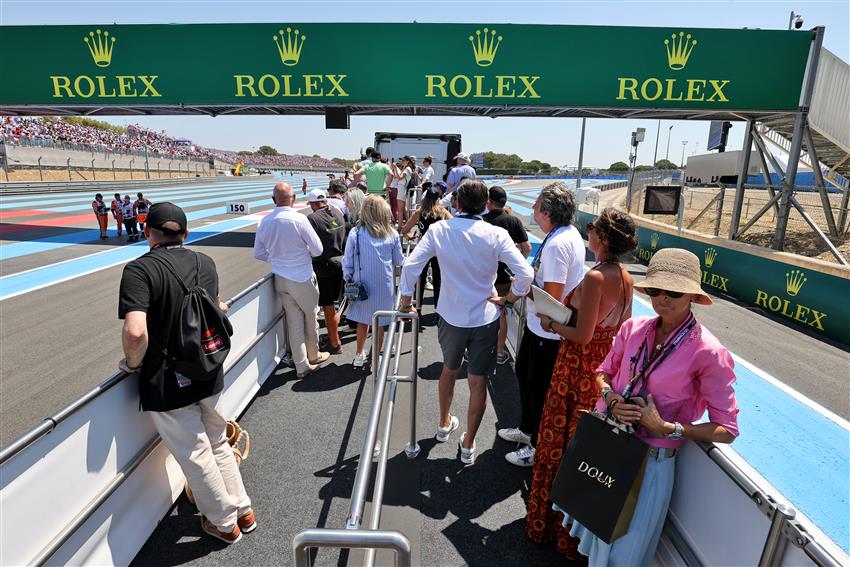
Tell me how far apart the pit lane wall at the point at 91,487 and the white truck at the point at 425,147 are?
12.5 meters

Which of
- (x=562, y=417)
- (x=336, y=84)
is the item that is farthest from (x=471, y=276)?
(x=336, y=84)

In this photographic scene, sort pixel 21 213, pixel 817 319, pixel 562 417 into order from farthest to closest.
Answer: pixel 21 213 < pixel 817 319 < pixel 562 417

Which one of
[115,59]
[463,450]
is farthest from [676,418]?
[115,59]

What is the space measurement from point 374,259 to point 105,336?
15.4 ft

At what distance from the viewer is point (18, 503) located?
2.04 meters

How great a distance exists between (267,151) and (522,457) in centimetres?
16113

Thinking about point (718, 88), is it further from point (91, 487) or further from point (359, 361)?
point (91, 487)

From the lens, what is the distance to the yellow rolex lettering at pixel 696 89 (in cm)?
1154

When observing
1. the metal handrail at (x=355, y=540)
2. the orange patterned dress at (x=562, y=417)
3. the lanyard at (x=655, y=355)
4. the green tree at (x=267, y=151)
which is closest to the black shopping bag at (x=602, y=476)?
the lanyard at (x=655, y=355)

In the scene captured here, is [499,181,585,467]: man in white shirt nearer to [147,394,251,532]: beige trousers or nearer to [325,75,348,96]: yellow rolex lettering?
[147,394,251,532]: beige trousers

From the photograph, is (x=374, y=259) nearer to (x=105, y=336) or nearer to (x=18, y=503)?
(x=18, y=503)

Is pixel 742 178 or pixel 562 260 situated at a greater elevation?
pixel 742 178

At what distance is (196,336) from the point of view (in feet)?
8.80

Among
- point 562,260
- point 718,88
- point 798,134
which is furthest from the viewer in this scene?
point 718,88
